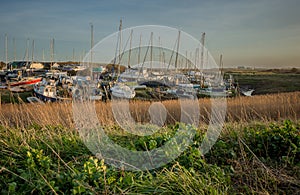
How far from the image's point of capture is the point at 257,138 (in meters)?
4.52

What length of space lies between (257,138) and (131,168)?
242 cm

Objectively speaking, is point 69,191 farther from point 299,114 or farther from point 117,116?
point 299,114

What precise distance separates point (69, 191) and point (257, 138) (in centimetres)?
324

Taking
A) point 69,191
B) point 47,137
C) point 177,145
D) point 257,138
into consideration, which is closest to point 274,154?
point 257,138

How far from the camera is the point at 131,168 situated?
129 inches

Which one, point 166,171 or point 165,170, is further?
point 165,170

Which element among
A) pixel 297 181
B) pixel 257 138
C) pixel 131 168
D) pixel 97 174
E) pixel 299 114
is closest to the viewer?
pixel 97 174

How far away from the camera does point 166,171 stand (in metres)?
3.07

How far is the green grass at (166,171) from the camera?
8.78 feet

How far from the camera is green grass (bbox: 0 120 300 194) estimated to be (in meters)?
2.68

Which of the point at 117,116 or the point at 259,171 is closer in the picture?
the point at 259,171

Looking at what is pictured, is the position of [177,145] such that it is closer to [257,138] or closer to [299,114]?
[257,138]

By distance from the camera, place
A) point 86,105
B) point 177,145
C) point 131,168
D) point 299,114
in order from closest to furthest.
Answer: point 131,168, point 177,145, point 86,105, point 299,114

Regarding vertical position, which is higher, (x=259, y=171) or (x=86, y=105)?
(x=86, y=105)
